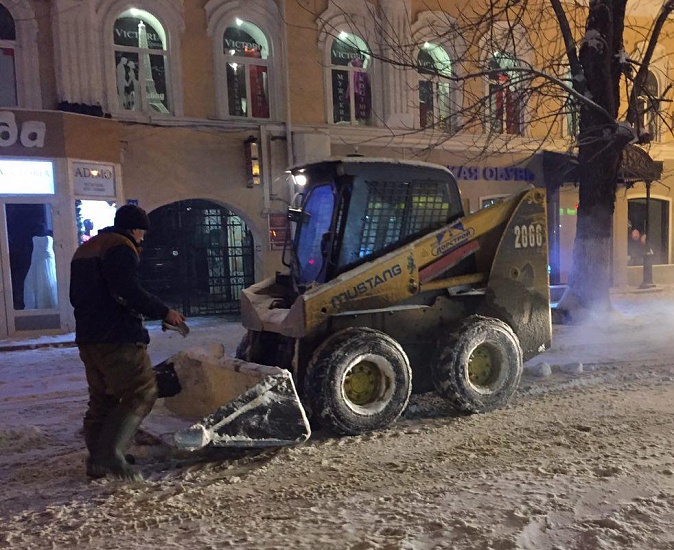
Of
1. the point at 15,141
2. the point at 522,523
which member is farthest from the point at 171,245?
the point at 522,523

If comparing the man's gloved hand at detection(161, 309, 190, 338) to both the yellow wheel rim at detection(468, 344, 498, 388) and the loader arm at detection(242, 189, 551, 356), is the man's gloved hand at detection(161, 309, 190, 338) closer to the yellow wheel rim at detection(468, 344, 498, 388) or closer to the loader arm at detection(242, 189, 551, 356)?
the loader arm at detection(242, 189, 551, 356)

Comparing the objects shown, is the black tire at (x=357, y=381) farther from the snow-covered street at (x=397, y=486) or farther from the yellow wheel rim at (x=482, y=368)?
the yellow wheel rim at (x=482, y=368)

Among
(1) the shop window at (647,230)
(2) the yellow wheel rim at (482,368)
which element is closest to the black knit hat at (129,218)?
(2) the yellow wheel rim at (482,368)

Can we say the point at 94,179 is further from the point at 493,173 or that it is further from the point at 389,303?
the point at 493,173

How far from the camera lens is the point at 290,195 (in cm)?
1305

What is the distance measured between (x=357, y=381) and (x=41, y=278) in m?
8.47

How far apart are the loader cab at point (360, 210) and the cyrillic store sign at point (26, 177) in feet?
23.0

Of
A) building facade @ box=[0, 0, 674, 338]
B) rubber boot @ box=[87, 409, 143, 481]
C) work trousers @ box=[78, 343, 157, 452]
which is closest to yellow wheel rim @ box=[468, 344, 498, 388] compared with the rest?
work trousers @ box=[78, 343, 157, 452]

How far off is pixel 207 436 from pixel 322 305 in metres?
1.44

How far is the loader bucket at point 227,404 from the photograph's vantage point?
4.00 meters

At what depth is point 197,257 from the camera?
13539mm

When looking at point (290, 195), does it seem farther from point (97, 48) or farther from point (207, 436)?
point (207, 436)

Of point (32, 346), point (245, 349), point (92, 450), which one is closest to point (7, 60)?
point (32, 346)

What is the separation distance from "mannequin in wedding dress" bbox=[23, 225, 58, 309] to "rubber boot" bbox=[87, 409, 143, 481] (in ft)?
26.1
